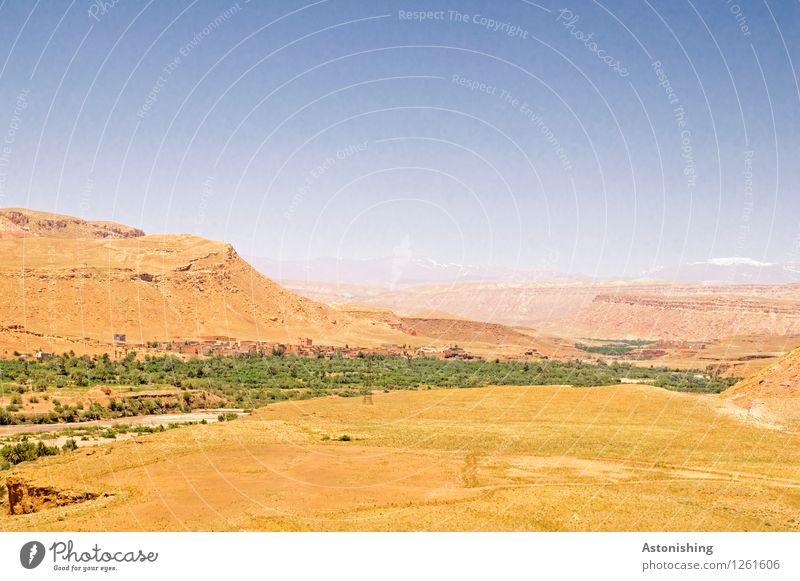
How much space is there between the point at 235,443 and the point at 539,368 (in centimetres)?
6546

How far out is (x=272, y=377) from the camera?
70.2 meters

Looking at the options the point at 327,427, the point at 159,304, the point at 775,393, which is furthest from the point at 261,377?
the point at 159,304

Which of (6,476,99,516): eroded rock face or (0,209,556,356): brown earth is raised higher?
(0,209,556,356): brown earth

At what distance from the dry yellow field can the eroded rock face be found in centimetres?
31


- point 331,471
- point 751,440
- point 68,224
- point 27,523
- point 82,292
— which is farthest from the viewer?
point 68,224

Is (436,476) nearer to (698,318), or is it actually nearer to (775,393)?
(775,393)

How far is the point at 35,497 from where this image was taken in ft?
70.5

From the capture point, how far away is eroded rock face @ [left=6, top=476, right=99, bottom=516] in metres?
21.3

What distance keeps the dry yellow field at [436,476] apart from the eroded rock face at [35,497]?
31 centimetres

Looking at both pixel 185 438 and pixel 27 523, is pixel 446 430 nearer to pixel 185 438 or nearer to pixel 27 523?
pixel 185 438

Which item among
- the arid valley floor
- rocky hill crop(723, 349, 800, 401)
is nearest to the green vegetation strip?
the arid valley floor

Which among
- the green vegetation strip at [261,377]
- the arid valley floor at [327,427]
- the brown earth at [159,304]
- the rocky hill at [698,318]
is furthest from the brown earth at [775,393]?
the rocky hill at [698,318]

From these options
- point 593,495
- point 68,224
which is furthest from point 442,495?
point 68,224

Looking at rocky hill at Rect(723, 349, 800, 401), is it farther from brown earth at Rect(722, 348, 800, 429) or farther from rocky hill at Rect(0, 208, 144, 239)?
rocky hill at Rect(0, 208, 144, 239)
